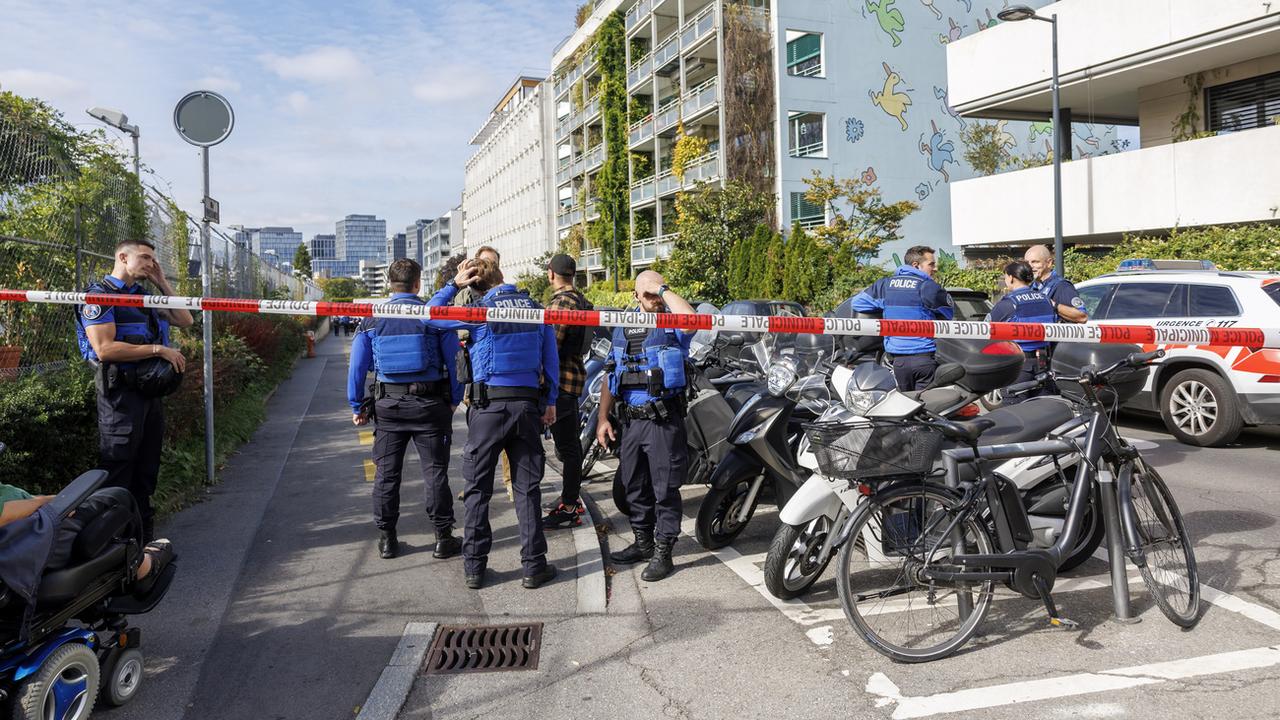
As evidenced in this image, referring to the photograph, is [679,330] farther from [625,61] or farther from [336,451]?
[625,61]

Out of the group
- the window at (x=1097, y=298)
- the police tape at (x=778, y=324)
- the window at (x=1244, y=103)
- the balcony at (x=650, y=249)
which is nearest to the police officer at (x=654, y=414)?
the police tape at (x=778, y=324)

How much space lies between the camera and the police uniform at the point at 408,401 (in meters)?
5.12

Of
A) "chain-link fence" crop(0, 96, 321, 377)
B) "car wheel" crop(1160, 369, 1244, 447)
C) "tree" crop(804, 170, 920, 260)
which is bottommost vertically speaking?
"car wheel" crop(1160, 369, 1244, 447)

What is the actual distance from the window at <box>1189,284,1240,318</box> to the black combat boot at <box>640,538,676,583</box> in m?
6.25

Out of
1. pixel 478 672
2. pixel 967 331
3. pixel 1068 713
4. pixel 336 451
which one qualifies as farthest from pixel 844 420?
pixel 336 451

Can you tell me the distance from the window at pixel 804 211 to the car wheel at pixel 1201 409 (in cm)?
2440

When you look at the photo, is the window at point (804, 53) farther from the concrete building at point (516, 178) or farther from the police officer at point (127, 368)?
the concrete building at point (516, 178)

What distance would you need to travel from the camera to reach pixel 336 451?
29.0ft

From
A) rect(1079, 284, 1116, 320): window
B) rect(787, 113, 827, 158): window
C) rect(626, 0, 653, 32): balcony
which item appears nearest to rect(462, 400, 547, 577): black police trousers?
rect(1079, 284, 1116, 320): window

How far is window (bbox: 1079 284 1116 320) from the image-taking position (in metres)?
9.32

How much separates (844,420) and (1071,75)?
55.8 ft

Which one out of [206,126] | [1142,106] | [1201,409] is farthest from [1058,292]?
[1142,106]

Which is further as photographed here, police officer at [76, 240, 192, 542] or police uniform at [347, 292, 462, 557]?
police uniform at [347, 292, 462, 557]

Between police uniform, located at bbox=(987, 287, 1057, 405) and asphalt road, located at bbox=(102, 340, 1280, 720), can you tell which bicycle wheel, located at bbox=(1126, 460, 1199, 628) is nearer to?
asphalt road, located at bbox=(102, 340, 1280, 720)
